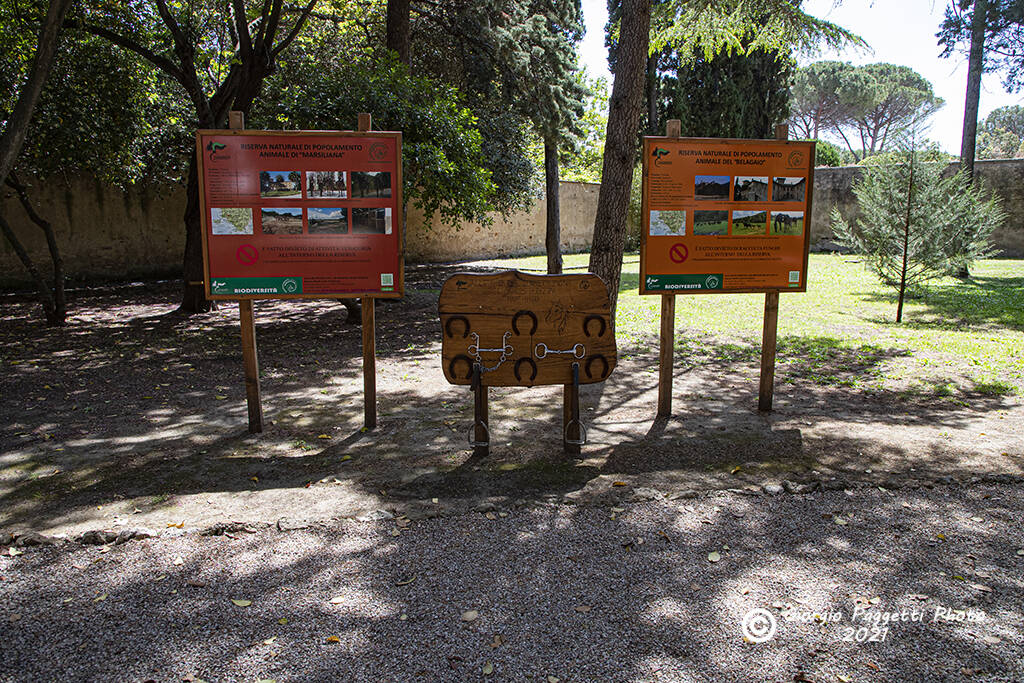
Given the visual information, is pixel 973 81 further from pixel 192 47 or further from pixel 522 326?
pixel 522 326

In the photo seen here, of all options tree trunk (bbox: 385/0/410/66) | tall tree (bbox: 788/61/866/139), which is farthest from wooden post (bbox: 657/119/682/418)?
tall tree (bbox: 788/61/866/139)

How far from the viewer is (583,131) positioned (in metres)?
16.2

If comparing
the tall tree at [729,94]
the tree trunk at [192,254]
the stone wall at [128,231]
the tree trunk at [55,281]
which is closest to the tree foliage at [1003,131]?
the stone wall at [128,231]

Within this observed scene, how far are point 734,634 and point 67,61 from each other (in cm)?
1266

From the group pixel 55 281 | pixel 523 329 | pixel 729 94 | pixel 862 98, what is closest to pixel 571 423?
pixel 523 329

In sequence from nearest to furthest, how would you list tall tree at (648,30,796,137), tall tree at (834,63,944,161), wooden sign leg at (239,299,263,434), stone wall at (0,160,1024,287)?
wooden sign leg at (239,299,263,434)
stone wall at (0,160,1024,287)
tall tree at (648,30,796,137)
tall tree at (834,63,944,161)

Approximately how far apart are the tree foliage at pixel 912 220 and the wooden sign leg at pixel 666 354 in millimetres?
6888

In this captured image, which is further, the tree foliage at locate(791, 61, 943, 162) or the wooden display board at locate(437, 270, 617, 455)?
the tree foliage at locate(791, 61, 943, 162)

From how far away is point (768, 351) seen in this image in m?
5.59

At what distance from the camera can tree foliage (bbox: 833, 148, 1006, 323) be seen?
436 inches

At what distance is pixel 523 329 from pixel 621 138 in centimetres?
306

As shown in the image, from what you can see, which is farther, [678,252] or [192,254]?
[192,254]

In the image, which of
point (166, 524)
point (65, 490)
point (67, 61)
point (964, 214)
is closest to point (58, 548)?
point (166, 524)

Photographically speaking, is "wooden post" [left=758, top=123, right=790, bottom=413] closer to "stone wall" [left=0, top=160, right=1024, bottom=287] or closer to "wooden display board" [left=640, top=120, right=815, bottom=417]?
"wooden display board" [left=640, top=120, right=815, bottom=417]
